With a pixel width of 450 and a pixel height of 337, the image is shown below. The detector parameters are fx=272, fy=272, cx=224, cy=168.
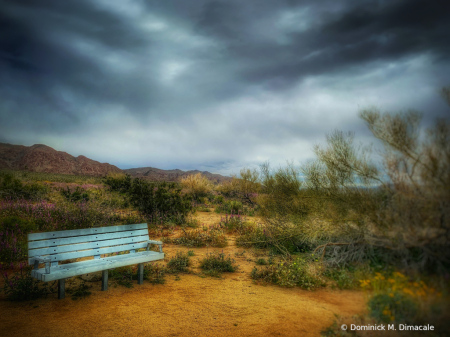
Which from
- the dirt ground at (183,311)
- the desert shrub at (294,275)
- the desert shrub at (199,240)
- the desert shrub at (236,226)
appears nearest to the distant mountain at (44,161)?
the desert shrub at (236,226)

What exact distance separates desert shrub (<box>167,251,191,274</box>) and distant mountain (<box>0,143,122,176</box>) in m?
41.8

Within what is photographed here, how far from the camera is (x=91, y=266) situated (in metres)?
4.41

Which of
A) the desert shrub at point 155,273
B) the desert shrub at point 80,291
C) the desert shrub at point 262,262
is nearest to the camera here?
the desert shrub at point 80,291

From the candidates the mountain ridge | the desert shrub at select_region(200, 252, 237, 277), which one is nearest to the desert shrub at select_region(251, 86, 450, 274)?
the desert shrub at select_region(200, 252, 237, 277)

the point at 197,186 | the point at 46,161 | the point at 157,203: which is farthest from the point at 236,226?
the point at 46,161

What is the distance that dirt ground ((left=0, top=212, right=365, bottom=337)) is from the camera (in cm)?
338

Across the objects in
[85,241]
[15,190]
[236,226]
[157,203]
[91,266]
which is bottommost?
[236,226]

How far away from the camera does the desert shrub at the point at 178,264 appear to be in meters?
6.15

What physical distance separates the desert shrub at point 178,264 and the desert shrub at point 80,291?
1.76m

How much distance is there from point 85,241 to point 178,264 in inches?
90.2

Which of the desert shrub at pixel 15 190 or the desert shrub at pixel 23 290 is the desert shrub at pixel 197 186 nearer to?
the desert shrub at pixel 15 190

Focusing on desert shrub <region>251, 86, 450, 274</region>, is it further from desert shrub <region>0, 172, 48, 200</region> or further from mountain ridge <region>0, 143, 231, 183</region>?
mountain ridge <region>0, 143, 231, 183</region>

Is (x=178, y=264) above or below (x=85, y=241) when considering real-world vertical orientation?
below

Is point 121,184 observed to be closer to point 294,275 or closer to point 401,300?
point 294,275
